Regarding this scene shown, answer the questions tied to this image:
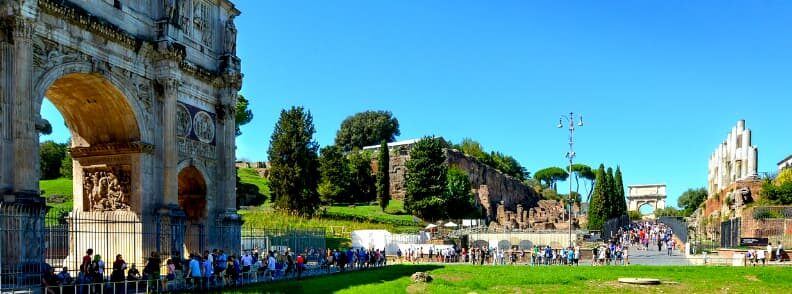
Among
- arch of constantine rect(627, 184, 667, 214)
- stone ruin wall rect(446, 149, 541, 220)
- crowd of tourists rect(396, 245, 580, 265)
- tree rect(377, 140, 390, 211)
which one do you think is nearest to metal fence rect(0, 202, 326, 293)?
crowd of tourists rect(396, 245, 580, 265)

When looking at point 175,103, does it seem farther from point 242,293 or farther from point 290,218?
point 290,218

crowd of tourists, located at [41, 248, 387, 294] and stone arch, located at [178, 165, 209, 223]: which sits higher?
stone arch, located at [178, 165, 209, 223]

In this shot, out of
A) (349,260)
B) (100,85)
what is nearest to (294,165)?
(349,260)

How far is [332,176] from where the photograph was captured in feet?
240

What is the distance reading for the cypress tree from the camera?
66.8m

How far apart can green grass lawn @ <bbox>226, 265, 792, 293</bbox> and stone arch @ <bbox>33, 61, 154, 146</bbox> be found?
22.9ft

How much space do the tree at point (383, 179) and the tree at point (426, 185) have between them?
6.27 meters

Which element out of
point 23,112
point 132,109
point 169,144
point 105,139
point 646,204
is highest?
point 132,109

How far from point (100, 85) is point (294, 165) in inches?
1242

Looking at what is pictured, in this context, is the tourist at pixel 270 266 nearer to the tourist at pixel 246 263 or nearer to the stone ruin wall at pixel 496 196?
the tourist at pixel 246 263

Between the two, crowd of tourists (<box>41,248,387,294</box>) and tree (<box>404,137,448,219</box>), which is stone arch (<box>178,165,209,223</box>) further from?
tree (<box>404,137,448,219</box>)

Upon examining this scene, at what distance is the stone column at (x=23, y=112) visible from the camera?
1784 centimetres

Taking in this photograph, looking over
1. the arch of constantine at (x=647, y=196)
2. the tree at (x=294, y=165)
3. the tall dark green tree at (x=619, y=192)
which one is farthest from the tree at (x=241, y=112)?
the arch of constantine at (x=647, y=196)

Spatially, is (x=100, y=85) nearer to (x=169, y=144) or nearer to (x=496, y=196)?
(x=169, y=144)
